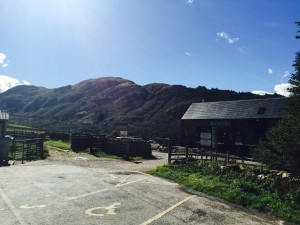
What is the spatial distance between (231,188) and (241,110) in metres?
23.8

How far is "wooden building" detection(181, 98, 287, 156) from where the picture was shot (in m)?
33.8

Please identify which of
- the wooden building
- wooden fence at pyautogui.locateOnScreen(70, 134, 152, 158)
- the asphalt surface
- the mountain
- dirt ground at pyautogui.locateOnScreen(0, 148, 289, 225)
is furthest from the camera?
the mountain

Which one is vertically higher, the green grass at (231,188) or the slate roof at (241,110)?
the slate roof at (241,110)

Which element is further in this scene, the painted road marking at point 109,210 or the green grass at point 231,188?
the green grass at point 231,188

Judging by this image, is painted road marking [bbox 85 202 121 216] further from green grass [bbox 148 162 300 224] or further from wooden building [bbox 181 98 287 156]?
wooden building [bbox 181 98 287 156]

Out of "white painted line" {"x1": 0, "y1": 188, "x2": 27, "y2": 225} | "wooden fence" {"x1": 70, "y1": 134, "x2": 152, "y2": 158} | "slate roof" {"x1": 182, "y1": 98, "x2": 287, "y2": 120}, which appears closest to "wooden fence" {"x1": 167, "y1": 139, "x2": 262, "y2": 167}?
"slate roof" {"x1": 182, "y1": 98, "x2": 287, "y2": 120}

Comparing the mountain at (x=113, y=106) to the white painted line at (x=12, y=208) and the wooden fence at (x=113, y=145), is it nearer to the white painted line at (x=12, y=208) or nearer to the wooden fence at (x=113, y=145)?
the wooden fence at (x=113, y=145)

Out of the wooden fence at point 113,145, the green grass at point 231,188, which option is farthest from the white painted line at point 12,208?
the wooden fence at point 113,145

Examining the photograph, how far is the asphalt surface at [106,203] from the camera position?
962 cm

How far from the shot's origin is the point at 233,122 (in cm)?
3675

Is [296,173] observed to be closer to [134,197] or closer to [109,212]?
[134,197]

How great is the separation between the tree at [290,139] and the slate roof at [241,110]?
55.2ft

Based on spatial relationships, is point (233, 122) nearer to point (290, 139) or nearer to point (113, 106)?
point (290, 139)

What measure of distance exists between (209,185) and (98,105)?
124 metres
